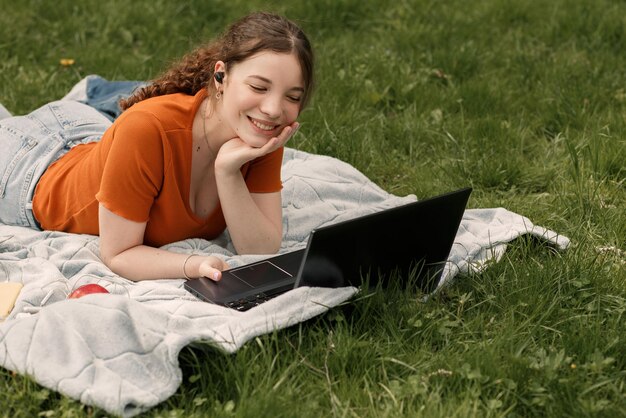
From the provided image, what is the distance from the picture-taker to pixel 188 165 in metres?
3.36

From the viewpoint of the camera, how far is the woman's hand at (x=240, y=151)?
3.24m

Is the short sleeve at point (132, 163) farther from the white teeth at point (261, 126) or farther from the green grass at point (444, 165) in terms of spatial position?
the green grass at point (444, 165)

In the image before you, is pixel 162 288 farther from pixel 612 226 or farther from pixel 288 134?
pixel 612 226

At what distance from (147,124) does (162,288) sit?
21.7 inches

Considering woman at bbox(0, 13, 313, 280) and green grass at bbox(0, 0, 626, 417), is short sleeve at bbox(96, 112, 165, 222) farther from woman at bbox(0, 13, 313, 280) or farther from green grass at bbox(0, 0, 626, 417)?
green grass at bbox(0, 0, 626, 417)

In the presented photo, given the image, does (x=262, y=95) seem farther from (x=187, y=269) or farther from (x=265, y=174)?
(x=187, y=269)

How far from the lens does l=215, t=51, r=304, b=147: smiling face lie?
3.16m

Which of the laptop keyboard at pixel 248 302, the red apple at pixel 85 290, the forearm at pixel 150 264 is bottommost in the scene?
the laptop keyboard at pixel 248 302

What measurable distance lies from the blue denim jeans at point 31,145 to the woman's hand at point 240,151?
0.83 metres

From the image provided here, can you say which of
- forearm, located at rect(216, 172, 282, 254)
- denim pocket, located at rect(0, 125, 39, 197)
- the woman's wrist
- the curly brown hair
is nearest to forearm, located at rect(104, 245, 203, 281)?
the woman's wrist

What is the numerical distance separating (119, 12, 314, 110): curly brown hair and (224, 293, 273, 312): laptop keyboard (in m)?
0.67

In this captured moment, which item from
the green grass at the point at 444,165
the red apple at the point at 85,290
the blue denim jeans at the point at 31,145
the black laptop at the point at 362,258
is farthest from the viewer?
the blue denim jeans at the point at 31,145

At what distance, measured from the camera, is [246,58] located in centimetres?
321

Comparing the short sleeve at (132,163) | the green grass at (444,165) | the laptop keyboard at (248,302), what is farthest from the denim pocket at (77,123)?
the laptop keyboard at (248,302)
